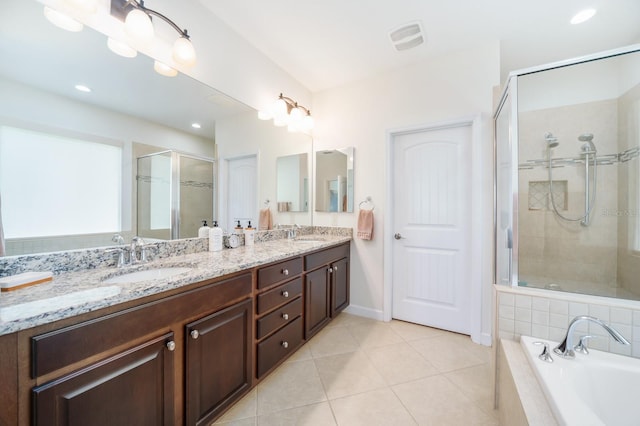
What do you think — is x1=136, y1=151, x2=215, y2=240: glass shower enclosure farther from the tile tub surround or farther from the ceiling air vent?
the tile tub surround

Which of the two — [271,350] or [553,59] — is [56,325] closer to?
[271,350]

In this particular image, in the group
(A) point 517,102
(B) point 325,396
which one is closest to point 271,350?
(B) point 325,396

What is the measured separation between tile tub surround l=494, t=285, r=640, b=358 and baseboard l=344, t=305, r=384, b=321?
1323 millimetres

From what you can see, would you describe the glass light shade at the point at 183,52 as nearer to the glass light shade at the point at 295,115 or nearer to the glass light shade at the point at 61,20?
the glass light shade at the point at 61,20

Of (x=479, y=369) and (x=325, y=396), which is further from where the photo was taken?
(x=479, y=369)

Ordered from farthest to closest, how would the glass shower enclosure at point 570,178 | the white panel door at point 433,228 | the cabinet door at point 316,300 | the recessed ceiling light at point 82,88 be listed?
the white panel door at point 433,228
the cabinet door at point 316,300
the glass shower enclosure at point 570,178
the recessed ceiling light at point 82,88

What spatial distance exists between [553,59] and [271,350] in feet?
11.6

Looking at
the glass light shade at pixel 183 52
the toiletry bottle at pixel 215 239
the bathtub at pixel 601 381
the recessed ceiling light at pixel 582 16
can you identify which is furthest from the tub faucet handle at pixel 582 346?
the glass light shade at pixel 183 52

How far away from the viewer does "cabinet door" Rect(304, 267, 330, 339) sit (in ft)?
6.40

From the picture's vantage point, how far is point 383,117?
2576 millimetres

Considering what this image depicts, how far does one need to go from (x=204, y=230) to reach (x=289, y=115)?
60.1 inches

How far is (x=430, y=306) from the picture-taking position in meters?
2.44

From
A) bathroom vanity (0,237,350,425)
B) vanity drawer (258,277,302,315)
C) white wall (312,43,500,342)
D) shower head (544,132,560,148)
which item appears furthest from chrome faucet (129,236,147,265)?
shower head (544,132,560,148)

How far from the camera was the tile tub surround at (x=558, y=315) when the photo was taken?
1.15m
